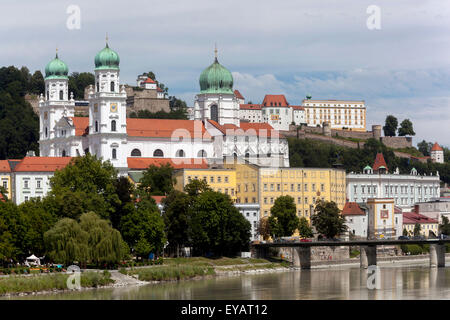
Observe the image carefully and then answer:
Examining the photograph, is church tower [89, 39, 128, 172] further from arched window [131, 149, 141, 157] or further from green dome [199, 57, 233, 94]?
green dome [199, 57, 233, 94]

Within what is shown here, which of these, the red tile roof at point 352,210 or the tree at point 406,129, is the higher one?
the tree at point 406,129

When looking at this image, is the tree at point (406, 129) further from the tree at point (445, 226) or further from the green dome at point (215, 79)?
the green dome at point (215, 79)

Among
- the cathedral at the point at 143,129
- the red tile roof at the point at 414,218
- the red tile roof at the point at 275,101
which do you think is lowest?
the red tile roof at the point at 414,218

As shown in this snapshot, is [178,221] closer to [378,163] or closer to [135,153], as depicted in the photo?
[135,153]

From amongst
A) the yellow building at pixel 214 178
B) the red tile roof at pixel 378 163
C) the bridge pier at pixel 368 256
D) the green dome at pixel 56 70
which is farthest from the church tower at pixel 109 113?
the red tile roof at pixel 378 163

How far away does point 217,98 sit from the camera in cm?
13600

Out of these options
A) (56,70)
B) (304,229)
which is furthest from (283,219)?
(56,70)

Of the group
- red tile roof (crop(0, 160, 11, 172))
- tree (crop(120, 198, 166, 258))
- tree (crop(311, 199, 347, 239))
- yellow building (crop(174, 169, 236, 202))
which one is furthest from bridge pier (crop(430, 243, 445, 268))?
red tile roof (crop(0, 160, 11, 172))

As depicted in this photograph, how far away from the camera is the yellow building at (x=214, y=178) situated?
112 meters

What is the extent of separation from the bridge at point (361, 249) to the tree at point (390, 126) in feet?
327

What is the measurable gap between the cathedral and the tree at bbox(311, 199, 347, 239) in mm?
15347

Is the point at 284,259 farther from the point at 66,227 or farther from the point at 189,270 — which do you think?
the point at 66,227
